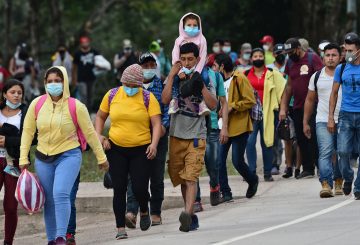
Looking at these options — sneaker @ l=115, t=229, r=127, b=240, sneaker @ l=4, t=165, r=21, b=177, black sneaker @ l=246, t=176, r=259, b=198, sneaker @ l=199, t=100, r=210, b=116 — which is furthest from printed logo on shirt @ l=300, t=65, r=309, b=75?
sneaker @ l=4, t=165, r=21, b=177

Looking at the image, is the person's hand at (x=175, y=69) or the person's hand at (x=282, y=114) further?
the person's hand at (x=282, y=114)

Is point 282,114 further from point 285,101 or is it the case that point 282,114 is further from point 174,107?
point 174,107

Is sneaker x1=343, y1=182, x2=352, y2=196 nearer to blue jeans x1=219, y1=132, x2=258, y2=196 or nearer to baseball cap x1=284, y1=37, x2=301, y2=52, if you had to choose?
blue jeans x1=219, y1=132, x2=258, y2=196

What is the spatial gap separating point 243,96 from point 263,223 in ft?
9.35

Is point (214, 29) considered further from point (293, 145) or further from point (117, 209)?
point (117, 209)

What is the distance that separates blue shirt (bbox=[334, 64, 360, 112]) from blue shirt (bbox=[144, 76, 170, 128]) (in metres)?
2.20

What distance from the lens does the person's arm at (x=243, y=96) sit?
648 inches

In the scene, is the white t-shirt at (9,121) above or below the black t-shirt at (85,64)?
below

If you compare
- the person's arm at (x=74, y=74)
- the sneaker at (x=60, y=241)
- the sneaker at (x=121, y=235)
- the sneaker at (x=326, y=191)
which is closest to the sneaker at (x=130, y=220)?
the sneaker at (x=121, y=235)

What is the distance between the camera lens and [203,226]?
46.6 feet

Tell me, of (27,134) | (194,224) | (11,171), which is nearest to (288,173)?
(194,224)

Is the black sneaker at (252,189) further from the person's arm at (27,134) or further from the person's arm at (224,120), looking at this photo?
the person's arm at (27,134)

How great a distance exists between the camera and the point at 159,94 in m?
14.3

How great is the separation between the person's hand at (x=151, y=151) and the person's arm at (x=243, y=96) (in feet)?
10.6
